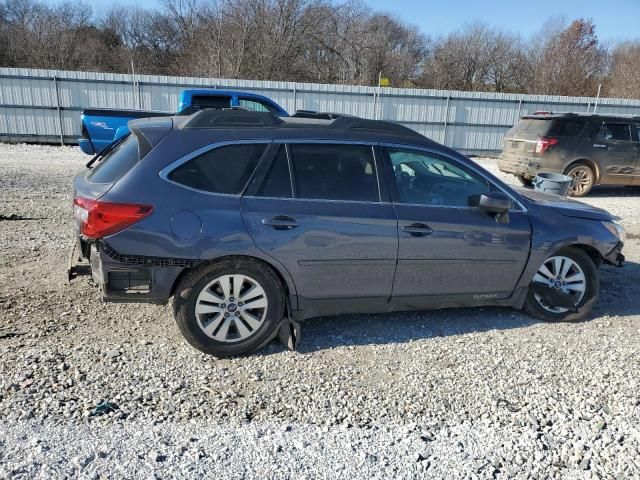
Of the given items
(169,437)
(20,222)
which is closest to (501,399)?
(169,437)

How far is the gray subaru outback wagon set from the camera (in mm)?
3514

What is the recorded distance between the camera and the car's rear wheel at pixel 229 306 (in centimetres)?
362

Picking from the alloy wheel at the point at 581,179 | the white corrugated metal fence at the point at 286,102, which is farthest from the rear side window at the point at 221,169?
the white corrugated metal fence at the point at 286,102

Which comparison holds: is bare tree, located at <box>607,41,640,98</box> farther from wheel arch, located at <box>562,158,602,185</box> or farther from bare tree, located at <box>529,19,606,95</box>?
wheel arch, located at <box>562,158,602,185</box>

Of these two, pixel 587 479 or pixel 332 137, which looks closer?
pixel 587 479

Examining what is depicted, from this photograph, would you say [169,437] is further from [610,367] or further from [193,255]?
[610,367]

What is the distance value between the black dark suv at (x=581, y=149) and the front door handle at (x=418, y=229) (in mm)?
8363

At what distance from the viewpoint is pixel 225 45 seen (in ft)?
94.0

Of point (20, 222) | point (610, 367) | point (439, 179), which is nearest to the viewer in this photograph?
point (610, 367)

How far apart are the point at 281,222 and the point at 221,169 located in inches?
22.5

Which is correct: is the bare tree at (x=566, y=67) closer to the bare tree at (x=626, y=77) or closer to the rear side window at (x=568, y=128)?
the bare tree at (x=626, y=77)

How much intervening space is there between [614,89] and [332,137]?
31805 millimetres

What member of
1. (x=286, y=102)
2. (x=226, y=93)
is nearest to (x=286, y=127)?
(x=226, y=93)

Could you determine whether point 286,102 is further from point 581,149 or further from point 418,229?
point 418,229
